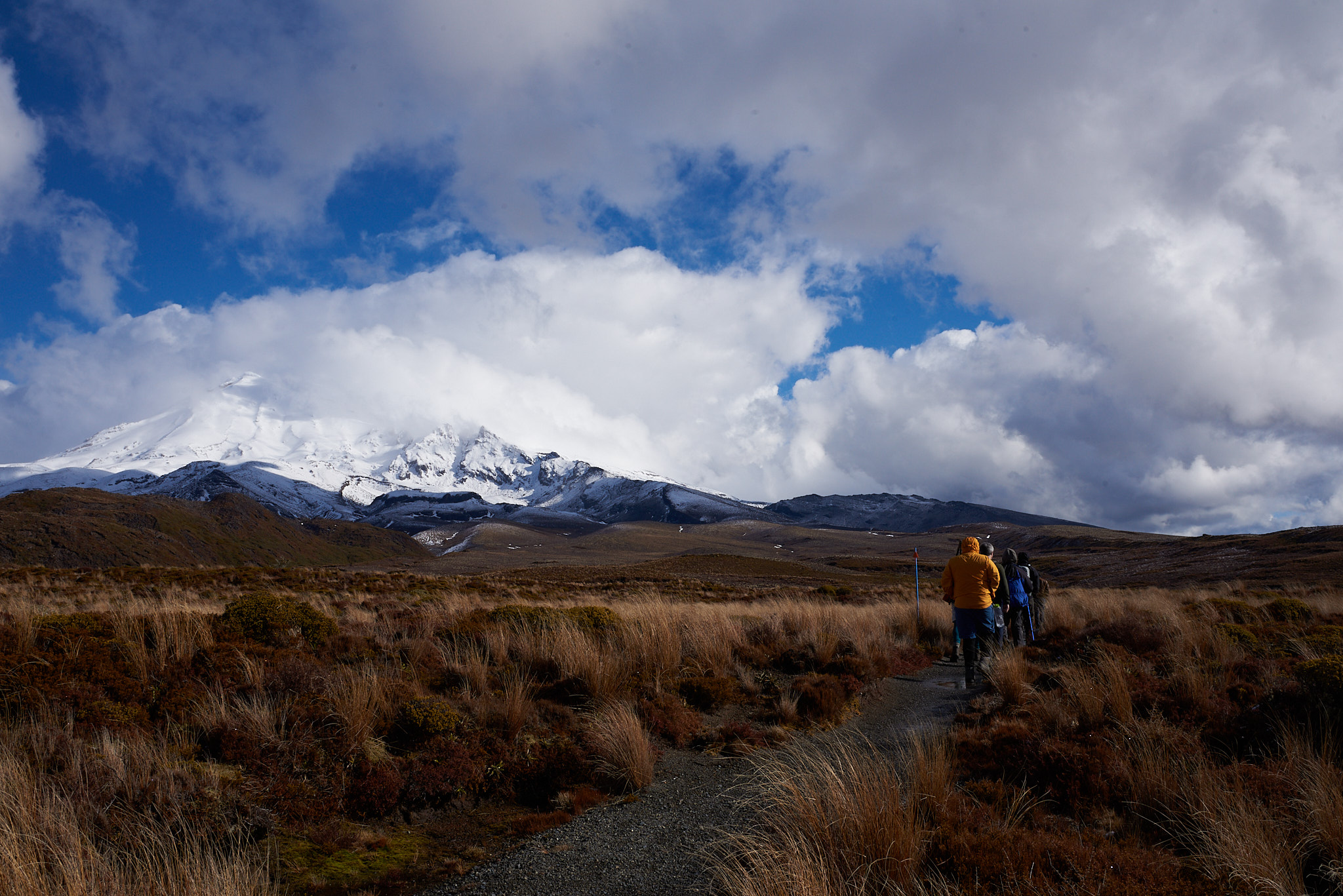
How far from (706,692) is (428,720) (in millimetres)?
3171

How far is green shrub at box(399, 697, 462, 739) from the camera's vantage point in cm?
604

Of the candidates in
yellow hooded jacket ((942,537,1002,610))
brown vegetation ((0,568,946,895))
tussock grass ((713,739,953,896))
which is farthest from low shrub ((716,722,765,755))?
yellow hooded jacket ((942,537,1002,610))

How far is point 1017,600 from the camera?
1116cm

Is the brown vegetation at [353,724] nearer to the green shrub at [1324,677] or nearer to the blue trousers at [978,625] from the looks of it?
the blue trousers at [978,625]

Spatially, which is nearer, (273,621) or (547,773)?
(547,773)

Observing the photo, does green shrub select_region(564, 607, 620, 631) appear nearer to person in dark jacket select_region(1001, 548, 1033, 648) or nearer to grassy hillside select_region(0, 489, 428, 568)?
person in dark jacket select_region(1001, 548, 1033, 648)

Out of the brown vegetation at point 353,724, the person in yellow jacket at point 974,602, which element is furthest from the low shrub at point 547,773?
the person in yellow jacket at point 974,602

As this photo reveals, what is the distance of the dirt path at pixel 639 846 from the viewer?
386 cm

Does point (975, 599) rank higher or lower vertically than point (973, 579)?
lower

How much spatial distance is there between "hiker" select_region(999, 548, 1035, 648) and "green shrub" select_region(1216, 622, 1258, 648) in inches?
103

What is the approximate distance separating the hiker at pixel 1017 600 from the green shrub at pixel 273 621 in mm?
10442

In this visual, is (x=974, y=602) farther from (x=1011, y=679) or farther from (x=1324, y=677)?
(x=1324, y=677)

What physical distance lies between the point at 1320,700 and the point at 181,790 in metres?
8.70

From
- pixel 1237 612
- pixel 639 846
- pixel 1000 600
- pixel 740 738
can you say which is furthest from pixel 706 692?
pixel 1237 612
